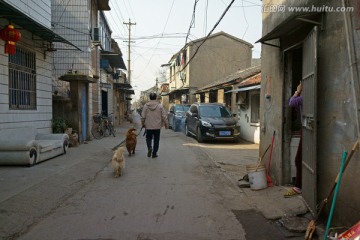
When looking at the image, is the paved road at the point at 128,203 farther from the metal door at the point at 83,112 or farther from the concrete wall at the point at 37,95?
the metal door at the point at 83,112

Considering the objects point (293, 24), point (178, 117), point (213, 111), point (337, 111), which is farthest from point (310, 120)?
point (178, 117)

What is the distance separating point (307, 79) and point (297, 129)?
2.02 m

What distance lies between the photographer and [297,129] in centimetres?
688

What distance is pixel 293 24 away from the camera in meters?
5.29

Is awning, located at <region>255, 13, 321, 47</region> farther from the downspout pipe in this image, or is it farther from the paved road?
the paved road

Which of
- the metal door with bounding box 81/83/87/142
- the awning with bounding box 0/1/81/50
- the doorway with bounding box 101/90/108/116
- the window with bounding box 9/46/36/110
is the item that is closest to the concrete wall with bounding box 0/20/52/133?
the window with bounding box 9/46/36/110

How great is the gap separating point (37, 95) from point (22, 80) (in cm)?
103

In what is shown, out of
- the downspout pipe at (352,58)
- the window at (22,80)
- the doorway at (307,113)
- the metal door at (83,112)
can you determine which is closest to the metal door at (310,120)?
the doorway at (307,113)

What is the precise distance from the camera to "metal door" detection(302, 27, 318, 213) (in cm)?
466

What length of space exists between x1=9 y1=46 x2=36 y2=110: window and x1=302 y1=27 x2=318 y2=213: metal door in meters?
7.74

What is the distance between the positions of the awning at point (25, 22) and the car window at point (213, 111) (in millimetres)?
7498

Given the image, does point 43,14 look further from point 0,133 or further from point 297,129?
point 297,129

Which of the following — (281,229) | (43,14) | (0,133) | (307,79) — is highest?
(43,14)

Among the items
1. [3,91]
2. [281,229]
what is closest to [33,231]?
[281,229]
